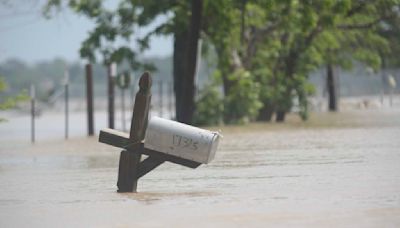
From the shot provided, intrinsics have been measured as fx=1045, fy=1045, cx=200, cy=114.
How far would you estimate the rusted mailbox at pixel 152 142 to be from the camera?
12.0m

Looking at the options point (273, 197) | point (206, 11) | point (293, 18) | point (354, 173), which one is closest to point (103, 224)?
point (273, 197)

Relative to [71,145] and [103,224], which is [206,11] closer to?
[71,145]

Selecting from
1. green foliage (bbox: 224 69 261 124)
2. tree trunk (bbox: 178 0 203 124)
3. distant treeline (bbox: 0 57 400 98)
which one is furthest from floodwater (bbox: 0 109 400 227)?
distant treeline (bbox: 0 57 400 98)

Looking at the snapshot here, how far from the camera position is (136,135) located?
12375 mm

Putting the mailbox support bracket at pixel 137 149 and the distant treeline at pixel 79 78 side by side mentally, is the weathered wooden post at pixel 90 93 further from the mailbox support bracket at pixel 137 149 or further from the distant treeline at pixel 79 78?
the distant treeline at pixel 79 78

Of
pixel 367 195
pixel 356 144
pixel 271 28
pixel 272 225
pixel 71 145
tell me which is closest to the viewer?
pixel 272 225

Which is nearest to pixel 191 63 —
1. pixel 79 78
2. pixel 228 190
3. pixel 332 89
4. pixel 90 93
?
pixel 90 93

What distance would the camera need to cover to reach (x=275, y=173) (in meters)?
14.7

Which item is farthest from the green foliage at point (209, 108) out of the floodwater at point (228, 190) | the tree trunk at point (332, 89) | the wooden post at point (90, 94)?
the tree trunk at point (332, 89)

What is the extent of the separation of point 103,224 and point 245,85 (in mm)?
24182

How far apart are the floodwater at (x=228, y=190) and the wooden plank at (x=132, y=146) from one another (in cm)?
39

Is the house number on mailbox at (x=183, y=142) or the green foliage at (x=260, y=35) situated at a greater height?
the green foliage at (x=260, y=35)

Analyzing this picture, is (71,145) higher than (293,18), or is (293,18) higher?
(293,18)

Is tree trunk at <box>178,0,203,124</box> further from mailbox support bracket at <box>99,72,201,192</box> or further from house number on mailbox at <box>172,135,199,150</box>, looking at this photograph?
house number on mailbox at <box>172,135,199,150</box>
